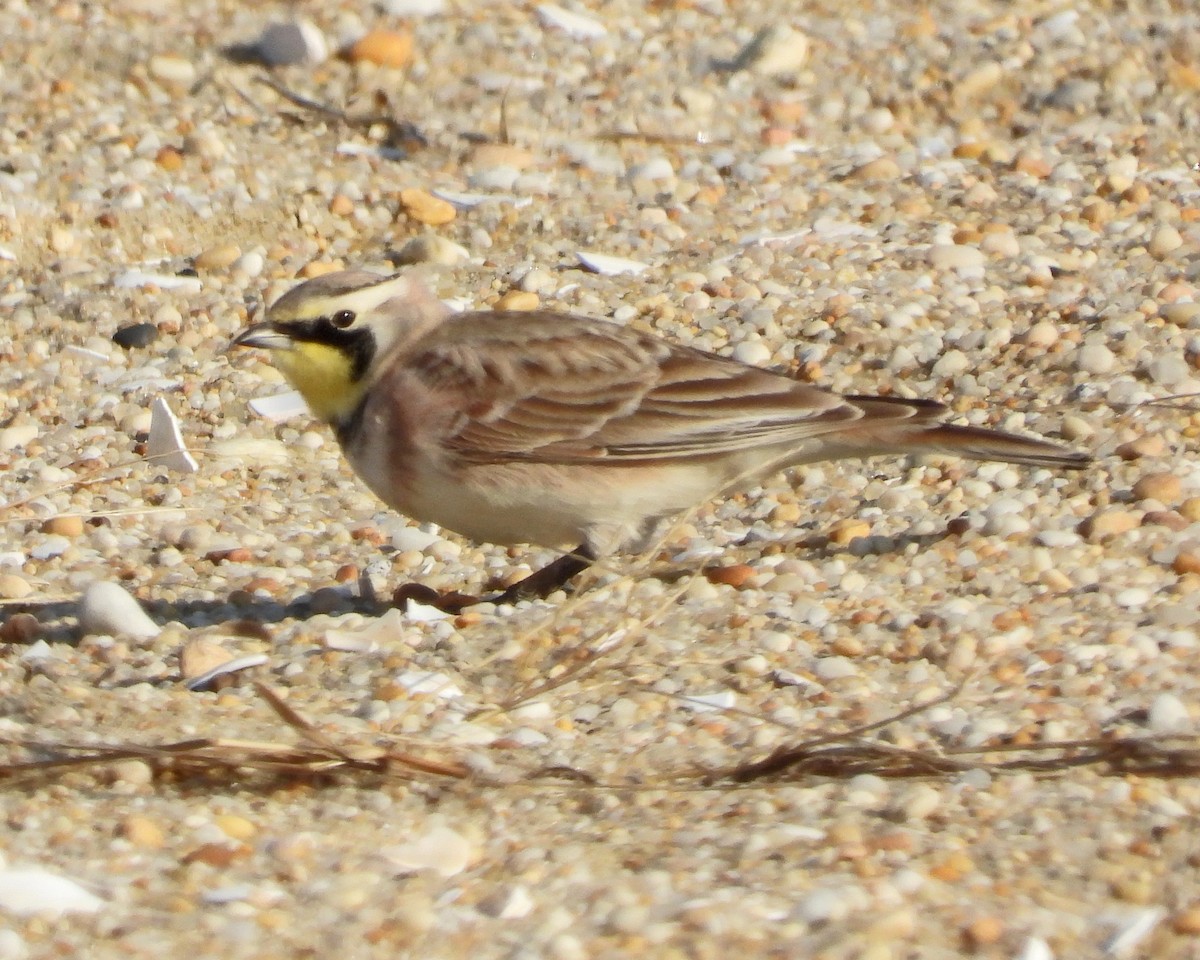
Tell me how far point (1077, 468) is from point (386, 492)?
1.74m

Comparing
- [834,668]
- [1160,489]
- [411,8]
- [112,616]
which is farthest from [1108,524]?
[411,8]

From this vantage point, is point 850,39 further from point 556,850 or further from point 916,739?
point 556,850

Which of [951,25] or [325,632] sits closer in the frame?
[325,632]

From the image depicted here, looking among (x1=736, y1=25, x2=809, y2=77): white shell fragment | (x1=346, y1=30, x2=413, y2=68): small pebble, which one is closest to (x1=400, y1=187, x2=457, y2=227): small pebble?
(x1=346, y1=30, x2=413, y2=68): small pebble

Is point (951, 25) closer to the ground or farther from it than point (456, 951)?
farther from it

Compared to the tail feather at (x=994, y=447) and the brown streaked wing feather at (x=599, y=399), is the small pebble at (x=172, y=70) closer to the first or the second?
the brown streaked wing feather at (x=599, y=399)

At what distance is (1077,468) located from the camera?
523cm

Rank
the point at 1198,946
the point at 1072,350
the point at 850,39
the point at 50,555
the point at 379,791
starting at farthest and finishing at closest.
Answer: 1. the point at 850,39
2. the point at 1072,350
3. the point at 50,555
4. the point at 379,791
5. the point at 1198,946

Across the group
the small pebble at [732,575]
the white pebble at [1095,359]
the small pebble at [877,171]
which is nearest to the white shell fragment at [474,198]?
the small pebble at [877,171]

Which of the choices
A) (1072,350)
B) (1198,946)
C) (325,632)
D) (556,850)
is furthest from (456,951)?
(1072,350)

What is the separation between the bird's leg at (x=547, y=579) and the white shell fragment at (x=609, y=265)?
6.58ft

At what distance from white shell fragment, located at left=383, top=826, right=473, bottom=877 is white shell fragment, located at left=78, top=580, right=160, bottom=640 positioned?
1.40 m

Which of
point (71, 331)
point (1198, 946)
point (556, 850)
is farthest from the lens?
point (71, 331)

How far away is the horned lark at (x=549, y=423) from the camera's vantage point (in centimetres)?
518
